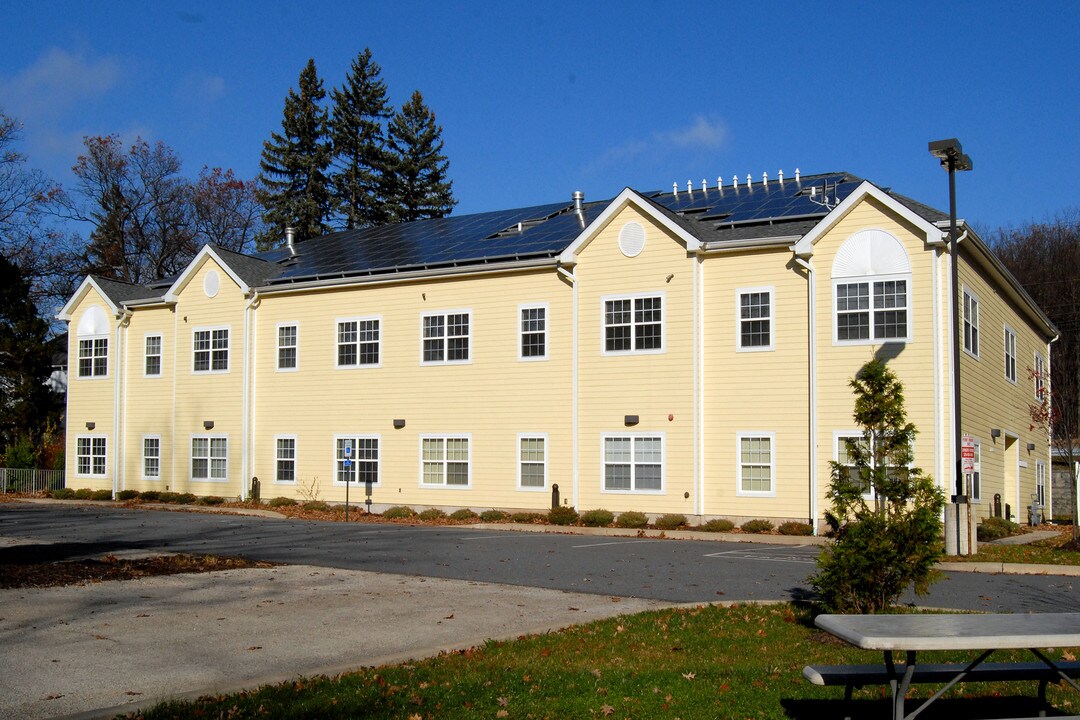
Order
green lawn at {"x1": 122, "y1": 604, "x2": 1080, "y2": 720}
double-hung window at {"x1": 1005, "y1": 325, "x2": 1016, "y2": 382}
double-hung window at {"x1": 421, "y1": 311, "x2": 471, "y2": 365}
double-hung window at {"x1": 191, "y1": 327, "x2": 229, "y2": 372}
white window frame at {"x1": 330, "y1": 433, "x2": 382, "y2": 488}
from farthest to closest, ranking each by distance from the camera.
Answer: double-hung window at {"x1": 191, "y1": 327, "x2": 229, "y2": 372} < white window frame at {"x1": 330, "y1": 433, "x2": 382, "y2": 488} < double-hung window at {"x1": 1005, "y1": 325, "x2": 1016, "y2": 382} < double-hung window at {"x1": 421, "y1": 311, "x2": 471, "y2": 365} < green lawn at {"x1": 122, "y1": 604, "x2": 1080, "y2": 720}

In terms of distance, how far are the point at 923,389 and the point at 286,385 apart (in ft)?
65.2

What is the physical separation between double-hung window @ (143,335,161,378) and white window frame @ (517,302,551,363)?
1514 cm

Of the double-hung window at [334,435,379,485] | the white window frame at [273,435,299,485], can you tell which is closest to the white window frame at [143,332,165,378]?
the white window frame at [273,435,299,485]

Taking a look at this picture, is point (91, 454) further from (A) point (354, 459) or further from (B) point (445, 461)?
(B) point (445, 461)

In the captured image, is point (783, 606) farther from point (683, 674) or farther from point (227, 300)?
point (227, 300)

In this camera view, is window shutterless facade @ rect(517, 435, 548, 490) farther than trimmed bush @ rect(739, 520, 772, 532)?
Yes

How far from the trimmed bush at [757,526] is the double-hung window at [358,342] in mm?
12888

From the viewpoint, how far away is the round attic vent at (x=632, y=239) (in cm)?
2827

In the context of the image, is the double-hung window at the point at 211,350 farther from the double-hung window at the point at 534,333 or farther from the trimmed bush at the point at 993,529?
the trimmed bush at the point at 993,529

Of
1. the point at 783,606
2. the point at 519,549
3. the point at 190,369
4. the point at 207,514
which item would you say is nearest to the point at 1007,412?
the point at 519,549

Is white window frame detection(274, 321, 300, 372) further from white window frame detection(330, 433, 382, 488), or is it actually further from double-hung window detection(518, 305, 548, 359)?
double-hung window detection(518, 305, 548, 359)

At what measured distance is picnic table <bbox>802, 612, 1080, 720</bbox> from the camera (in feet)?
21.8

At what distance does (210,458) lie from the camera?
36.0 m

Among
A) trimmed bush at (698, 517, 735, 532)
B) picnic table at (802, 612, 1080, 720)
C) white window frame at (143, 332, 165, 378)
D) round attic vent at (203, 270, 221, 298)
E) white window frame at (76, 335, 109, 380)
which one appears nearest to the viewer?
picnic table at (802, 612, 1080, 720)
